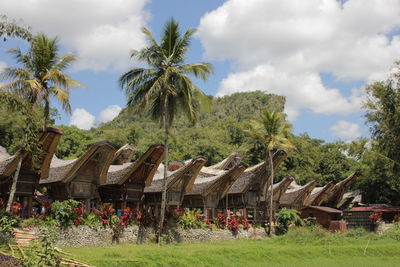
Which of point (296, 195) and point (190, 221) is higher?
point (296, 195)

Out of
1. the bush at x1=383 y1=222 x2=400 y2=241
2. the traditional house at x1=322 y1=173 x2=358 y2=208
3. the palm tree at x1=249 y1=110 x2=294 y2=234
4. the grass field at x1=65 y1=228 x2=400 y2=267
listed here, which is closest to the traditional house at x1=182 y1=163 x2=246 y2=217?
the palm tree at x1=249 y1=110 x2=294 y2=234

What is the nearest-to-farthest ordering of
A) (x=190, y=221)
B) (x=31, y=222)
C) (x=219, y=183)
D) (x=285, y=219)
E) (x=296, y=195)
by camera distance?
(x=31, y=222) < (x=190, y=221) < (x=219, y=183) < (x=285, y=219) < (x=296, y=195)

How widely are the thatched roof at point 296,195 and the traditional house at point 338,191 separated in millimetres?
4696

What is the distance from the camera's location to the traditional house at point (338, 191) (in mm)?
40469

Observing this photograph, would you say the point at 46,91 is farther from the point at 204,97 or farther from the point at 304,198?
the point at 304,198

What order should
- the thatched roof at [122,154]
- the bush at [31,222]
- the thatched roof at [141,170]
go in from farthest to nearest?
the thatched roof at [122,154]
the thatched roof at [141,170]
the bush at [31,222]

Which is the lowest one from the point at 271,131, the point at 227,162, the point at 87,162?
the point at 87,162

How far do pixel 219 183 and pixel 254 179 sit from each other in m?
3.18

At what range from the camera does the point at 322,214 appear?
33.9 meters

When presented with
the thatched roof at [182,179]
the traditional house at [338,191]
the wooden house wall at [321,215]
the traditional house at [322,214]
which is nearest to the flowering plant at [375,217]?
the traditional house at [322,214]

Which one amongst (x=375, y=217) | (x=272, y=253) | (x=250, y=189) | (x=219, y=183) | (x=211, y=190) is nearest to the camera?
(x=272, y=253)

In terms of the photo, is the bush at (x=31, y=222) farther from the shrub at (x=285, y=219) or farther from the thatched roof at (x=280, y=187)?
the thatched roof at (x=280, y=187)

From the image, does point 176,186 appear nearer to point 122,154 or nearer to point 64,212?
point 122,154

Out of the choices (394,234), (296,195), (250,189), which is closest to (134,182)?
(250,189)
